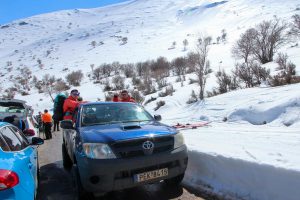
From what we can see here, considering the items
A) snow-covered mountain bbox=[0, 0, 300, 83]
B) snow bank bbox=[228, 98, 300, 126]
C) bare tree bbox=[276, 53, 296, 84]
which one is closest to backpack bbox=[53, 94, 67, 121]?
snow bank bbox=[228, 98, 300, 126]

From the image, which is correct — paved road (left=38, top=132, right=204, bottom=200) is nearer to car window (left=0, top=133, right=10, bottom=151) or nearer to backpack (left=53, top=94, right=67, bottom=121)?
car window (left=0, top=133, right=10, bottom=151)

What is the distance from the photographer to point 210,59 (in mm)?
40344

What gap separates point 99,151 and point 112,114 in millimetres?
1699

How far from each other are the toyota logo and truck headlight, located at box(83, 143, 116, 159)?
46 cm

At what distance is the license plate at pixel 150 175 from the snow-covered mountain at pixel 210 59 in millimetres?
1074

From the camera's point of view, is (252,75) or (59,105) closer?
(59,105)

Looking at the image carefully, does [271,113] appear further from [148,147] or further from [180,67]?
[180,67]

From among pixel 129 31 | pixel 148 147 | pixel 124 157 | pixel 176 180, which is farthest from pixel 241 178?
pixel 129 31

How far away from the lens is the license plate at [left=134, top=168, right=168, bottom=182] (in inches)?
210

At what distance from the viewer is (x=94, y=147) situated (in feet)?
17.4

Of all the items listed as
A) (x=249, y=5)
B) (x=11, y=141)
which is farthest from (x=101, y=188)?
(x=249, y=5)

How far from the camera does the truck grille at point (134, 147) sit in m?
5.27

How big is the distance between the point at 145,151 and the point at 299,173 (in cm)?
207

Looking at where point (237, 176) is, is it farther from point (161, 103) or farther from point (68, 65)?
point (68, 65)
